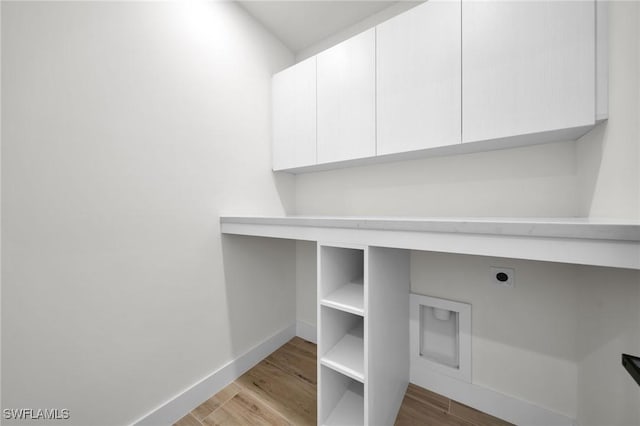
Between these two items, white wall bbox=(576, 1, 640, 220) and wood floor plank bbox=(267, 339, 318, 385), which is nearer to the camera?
white wall bbox=(576, 1, 640, 220)

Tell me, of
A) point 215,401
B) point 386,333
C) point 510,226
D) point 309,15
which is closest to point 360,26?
point 309,15

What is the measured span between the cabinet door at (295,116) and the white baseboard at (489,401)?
4.81ft

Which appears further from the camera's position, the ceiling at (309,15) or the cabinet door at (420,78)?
the ceiling at (309,15)

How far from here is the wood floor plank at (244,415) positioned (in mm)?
1129

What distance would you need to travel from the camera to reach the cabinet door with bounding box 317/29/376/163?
4.12 feet

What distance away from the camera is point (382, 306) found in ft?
3.39

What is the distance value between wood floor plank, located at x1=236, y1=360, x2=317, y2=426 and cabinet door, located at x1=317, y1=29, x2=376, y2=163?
4.46 ft

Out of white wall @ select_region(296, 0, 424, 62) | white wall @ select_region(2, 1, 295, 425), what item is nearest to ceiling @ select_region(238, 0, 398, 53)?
white wall @ select_region(296, 0, 424, 62)

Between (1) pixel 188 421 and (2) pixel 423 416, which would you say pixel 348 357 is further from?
(1) pixel 188 421

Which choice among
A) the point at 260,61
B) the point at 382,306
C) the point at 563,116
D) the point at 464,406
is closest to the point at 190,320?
the point at 382,306

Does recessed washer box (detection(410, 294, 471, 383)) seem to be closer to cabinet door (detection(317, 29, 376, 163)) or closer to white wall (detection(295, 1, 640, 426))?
white wall (detection(295, 1, 640, 426))

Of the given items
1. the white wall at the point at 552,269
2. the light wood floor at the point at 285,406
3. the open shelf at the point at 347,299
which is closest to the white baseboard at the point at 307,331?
the light wood floor at the point at 285,406

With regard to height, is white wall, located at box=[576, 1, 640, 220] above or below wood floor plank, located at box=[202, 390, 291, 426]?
above

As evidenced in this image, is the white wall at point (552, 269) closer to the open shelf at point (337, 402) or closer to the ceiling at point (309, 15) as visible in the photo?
the open shelf at point (337, 402)
